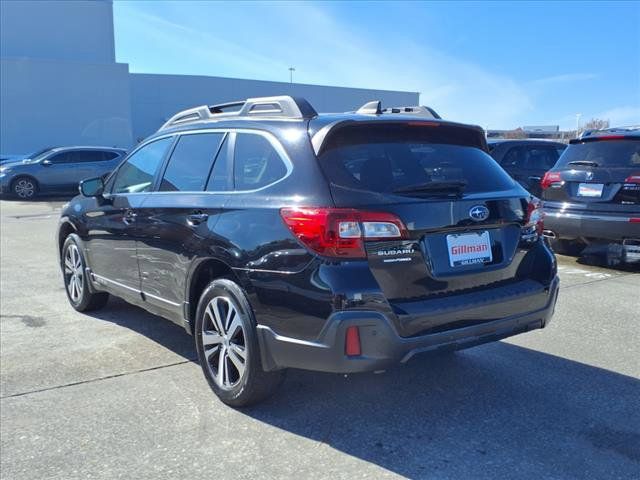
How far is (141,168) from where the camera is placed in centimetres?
502

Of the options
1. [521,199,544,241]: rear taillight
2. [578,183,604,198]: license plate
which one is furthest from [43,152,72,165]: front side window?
[521,199,544,241]: rear taillight

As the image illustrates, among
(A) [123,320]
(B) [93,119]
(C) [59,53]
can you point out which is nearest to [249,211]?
(A) [123,320]

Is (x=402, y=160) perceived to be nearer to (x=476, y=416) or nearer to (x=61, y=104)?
(x=476, y=416)

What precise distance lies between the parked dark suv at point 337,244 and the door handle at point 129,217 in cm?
37

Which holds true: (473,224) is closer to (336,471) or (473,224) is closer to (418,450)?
(418,450)

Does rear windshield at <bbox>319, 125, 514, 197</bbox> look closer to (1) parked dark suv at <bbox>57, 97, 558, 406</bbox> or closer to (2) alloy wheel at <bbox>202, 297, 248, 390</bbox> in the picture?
(1) parked dark suv at <bbox>57, 97, 558, 406</bbox>

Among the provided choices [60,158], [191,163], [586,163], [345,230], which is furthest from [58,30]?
[345,230]

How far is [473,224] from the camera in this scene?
343 centimetres

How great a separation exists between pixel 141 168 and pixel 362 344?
284 cm

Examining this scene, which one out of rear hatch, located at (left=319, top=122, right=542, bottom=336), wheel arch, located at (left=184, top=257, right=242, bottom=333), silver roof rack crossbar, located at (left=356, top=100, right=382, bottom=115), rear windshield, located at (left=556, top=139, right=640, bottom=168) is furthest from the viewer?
rear windshield, located at (left=556, top=139, right=640, bottom=168)

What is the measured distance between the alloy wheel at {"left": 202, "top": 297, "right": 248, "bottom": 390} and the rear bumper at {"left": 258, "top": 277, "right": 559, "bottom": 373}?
0.87 ft

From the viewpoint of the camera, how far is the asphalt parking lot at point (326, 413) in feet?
10.1

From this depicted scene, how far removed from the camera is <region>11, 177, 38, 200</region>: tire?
18484 mm

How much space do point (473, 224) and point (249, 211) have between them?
4.24 ft
